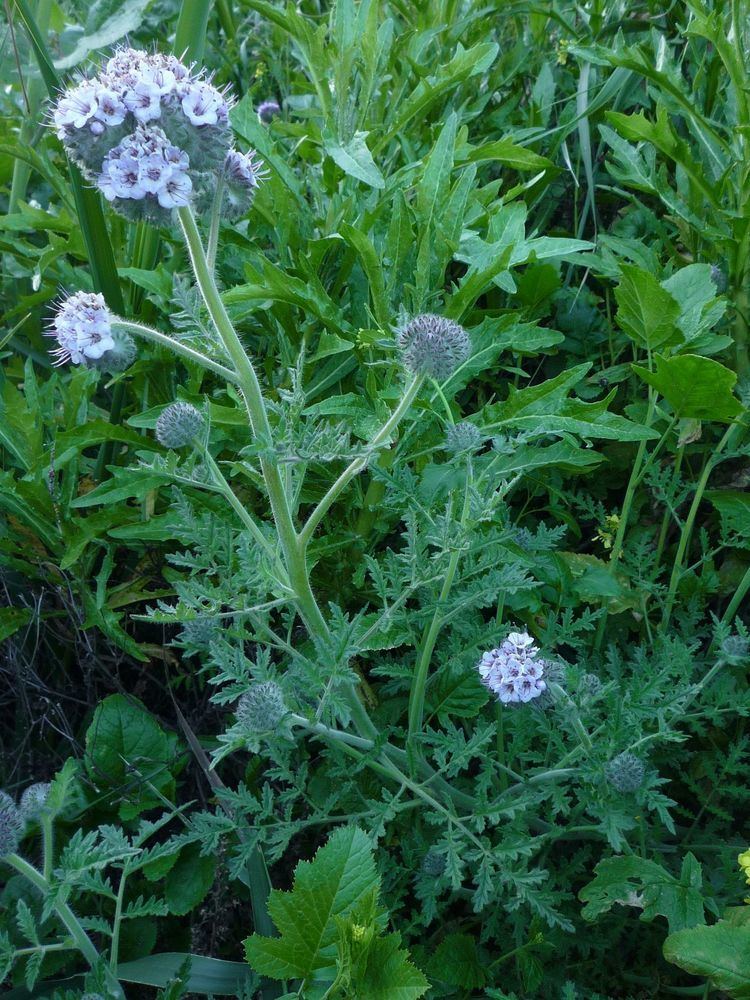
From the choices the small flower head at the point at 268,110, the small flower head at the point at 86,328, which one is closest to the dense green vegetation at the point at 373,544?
the small flower head at the point at 86,328

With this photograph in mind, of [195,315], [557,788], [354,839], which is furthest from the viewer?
[557,788]

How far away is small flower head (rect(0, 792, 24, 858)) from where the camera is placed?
153 cm

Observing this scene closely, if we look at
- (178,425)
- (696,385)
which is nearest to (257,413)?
(178,425)

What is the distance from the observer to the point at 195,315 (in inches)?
54.1

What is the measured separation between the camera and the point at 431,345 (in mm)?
1437

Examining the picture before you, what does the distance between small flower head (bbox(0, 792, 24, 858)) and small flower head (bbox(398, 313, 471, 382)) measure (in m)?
1.00

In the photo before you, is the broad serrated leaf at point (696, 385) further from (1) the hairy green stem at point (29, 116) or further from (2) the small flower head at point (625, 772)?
(1) the hairy green stem at point (29, 116)

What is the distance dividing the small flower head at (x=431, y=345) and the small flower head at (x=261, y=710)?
0.55 metres

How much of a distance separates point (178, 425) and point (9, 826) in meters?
0.73

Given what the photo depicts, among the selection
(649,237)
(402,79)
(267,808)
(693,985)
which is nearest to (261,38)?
(402,79)

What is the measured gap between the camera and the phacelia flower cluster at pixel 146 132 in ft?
3.98

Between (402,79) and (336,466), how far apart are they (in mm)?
1130

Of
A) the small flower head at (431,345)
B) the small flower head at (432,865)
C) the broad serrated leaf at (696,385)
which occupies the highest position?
the small flower head at (431,345)

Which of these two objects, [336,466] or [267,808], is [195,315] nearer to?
[336,466]
